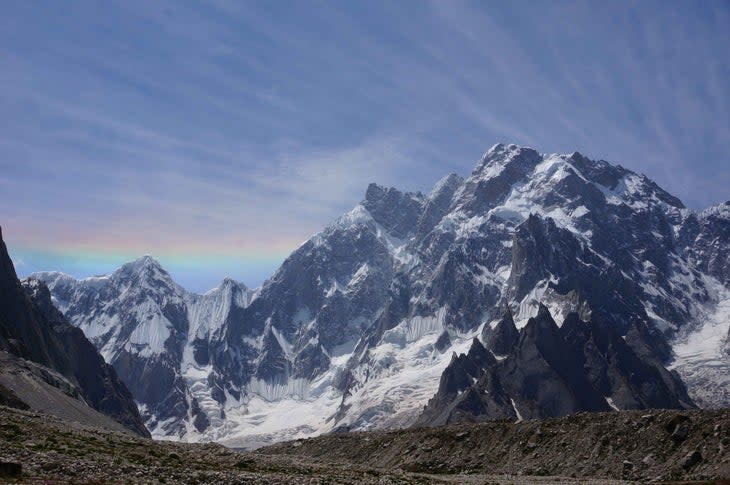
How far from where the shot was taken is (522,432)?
348ft

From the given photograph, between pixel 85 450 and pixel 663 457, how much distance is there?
2412 inches

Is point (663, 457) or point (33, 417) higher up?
point (33, 417)

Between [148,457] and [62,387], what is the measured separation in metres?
107

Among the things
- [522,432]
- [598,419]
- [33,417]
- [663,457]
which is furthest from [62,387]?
[663,457]

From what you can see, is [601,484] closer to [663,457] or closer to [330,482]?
[663,457]

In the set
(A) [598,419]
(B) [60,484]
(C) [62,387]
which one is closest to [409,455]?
(A) [598,419]

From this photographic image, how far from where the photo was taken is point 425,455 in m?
107

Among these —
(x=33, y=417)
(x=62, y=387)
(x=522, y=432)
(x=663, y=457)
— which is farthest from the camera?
(x=62, y=387)

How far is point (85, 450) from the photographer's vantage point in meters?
65.1

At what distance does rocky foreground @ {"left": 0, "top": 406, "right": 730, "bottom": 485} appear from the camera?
57906 millimetres

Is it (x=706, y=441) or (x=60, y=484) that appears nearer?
(x=60, y=484)

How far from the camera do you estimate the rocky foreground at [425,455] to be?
190ft

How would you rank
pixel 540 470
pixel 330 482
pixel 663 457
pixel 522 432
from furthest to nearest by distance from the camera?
pixel 522 432 → pixel 540 470 → pixel 663 457 → pixel 330 482

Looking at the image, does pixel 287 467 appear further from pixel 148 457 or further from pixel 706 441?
pixel 706 441
